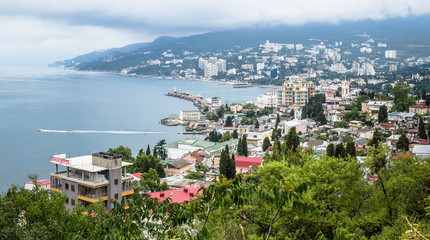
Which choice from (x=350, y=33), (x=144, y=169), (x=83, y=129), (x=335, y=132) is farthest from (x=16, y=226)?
(x=350, y=33)

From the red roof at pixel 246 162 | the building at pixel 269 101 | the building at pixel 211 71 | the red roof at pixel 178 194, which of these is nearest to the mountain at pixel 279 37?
the building at pixel 211 71

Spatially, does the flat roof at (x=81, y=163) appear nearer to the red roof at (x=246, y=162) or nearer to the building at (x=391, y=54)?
the red roof at (x=246, y=162)

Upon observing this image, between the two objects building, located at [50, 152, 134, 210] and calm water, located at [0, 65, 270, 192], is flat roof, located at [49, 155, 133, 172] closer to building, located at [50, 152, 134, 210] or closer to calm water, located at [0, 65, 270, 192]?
building, located at [50, 152, 134, 210]

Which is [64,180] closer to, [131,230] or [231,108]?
[131,230]

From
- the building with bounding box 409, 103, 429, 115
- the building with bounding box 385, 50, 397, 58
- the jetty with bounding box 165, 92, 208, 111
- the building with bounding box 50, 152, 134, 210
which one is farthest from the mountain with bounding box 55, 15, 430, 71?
the building with bounding box 50, 152, 134, 210

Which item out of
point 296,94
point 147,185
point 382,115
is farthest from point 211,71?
point 147,185

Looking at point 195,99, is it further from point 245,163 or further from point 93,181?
point 93,181

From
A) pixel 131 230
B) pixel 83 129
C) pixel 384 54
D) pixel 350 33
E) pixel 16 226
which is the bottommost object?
pixel 83 129
